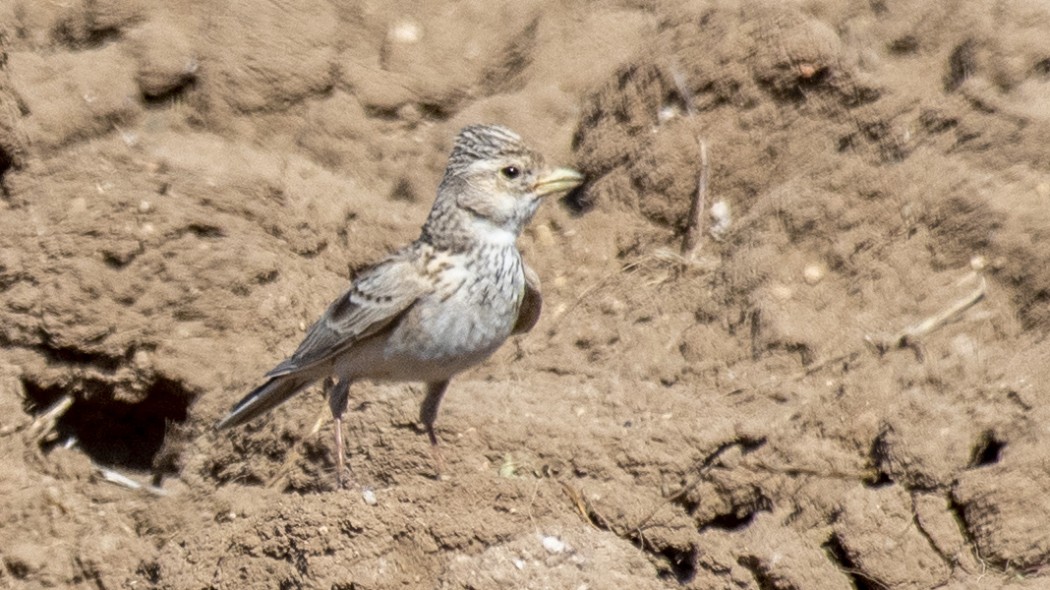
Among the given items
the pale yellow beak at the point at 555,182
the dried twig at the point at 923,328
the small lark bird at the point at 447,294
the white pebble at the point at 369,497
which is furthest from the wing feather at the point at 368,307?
the dried twig at the point at 923,328

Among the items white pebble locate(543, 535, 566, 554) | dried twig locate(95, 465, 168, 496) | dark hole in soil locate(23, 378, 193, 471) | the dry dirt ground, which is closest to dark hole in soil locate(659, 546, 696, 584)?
the dry dirt ground

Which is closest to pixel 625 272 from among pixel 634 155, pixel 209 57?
pixel 634 155

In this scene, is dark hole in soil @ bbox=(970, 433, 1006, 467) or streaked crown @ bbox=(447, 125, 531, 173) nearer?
dark hole in soil @ bbox=(970, 433, 1006, 467)

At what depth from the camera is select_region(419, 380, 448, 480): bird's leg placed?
6532mm

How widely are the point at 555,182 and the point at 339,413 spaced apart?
4.42ft

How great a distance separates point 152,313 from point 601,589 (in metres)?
3.06

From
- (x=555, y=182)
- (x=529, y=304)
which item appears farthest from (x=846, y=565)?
(x=555, y=182)

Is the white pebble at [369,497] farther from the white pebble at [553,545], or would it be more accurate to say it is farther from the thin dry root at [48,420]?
the thin dry root at [48,420]

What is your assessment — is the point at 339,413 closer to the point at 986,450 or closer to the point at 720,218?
the point at 720,218

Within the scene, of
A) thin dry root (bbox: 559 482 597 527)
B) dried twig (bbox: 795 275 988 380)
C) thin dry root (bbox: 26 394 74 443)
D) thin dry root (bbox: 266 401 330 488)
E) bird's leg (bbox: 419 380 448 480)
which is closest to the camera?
thin dry root (bbox: 559 482 597 527)

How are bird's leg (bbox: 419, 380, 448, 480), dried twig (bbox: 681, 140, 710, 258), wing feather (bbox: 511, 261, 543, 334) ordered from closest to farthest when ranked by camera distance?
bird's leg (bbox: 419, 380, 448, 480) < wing feather (bbox: 511, 261, 543, 334) < dried twig (bbox: 681, 140, 710, 258)

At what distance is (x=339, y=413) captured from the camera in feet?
22.3

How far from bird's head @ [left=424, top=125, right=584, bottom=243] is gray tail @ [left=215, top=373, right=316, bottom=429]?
Result: 102 centimetres

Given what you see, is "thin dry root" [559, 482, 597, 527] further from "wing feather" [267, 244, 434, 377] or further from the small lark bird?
"wing feather" [267, 244, 434, 377]
